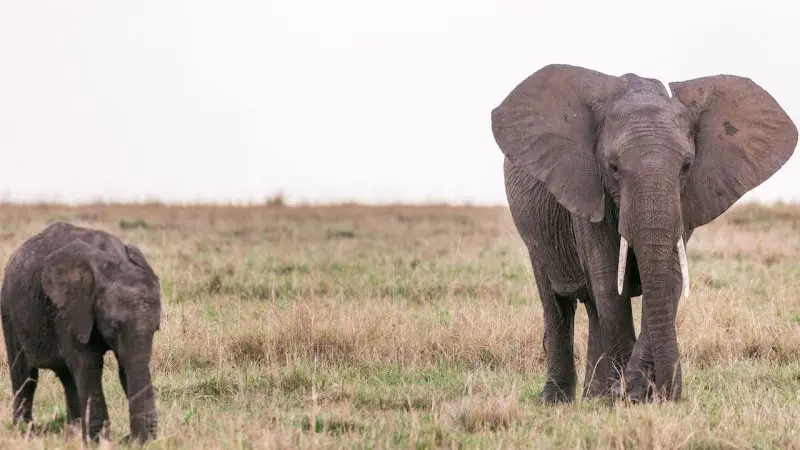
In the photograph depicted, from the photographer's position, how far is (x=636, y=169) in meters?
7.43

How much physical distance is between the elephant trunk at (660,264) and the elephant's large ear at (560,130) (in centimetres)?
59

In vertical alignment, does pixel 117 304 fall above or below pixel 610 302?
above

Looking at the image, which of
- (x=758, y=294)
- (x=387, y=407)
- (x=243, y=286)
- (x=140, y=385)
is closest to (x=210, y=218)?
(x=243, y=286)

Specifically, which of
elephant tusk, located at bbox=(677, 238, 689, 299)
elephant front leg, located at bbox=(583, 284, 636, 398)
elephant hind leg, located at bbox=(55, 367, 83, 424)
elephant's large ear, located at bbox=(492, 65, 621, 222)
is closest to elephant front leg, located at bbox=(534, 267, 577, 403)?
elephant front leg, located at bbox=(583, 284, 636, 398)

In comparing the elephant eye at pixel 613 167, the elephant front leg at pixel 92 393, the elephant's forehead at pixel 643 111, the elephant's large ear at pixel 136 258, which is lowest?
the elephant front leg at pixel 92 393

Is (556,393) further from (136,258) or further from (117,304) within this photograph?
(117,304)

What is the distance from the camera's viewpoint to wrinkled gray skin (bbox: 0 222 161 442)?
6383mm

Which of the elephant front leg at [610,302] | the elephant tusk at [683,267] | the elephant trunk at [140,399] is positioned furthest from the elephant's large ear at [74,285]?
the elephant tusk at [683,267]

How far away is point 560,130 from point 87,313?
11.8 feet

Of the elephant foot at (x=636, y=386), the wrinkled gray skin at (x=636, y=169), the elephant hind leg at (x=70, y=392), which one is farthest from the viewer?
the elephant foot at (x=636, y=386)

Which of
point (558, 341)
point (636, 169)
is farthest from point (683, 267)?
point (558, 341)

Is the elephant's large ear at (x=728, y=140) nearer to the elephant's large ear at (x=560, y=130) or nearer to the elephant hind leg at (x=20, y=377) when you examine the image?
the elephant's large ear at (x=560, y=130)

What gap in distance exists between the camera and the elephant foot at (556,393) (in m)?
9.02

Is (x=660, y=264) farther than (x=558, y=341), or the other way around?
(x=558, y=341)
